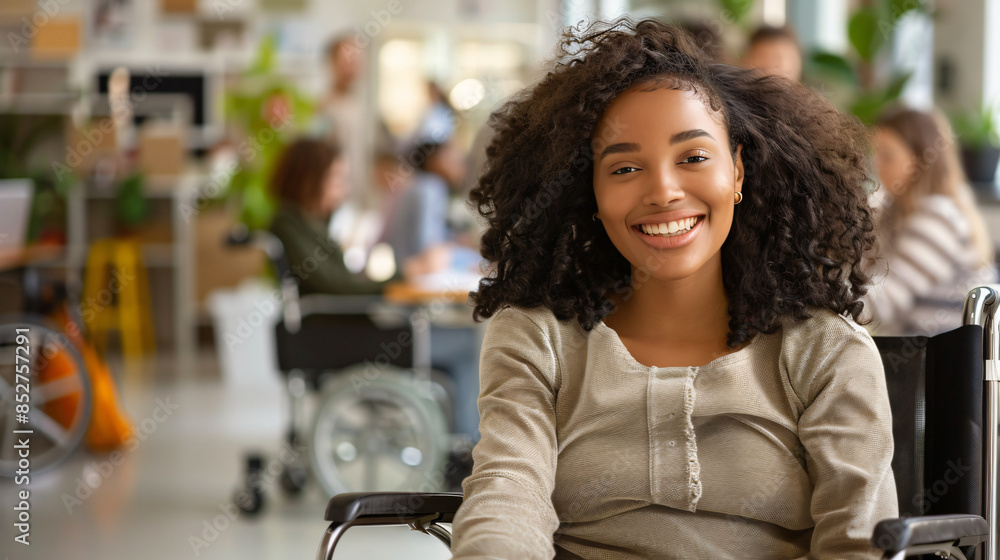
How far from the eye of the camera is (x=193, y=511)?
10.2 ft

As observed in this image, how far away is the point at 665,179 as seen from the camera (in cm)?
115

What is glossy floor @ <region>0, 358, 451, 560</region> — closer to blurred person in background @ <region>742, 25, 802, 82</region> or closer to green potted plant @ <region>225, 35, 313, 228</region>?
green potted plant @ <region>225, 35, 313, 228</region>

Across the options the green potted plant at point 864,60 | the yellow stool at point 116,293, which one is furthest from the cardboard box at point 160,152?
the green potted plant at point 864,60

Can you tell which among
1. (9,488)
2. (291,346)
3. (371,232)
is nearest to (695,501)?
(291,346)

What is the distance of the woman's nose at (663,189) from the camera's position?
115 centimetres

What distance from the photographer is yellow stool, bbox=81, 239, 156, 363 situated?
6301mm

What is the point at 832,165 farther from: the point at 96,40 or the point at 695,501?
the point at 96,40

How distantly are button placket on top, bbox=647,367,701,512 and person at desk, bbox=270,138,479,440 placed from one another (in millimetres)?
2081

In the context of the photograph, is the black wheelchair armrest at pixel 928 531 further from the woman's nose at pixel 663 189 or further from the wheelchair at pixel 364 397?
the wheelchair at pixel 364 397

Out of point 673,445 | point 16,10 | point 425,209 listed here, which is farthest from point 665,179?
point 16,10

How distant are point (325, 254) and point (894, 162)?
180 centimetres

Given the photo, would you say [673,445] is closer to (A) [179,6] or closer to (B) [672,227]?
(B) [672,227]

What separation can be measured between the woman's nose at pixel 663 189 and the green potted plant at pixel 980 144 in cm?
330

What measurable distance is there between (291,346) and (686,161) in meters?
2.10
